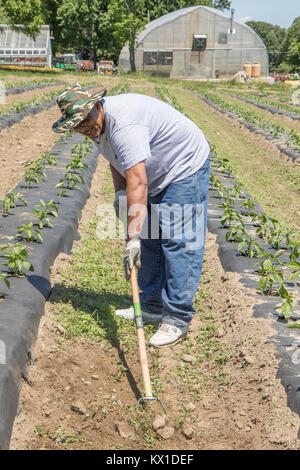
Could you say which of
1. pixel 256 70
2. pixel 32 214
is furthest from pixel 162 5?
pixel 32 214

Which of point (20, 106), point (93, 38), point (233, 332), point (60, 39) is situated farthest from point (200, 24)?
point (233, 332)

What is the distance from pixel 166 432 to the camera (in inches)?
109

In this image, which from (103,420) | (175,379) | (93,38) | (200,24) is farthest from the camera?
(93,38)

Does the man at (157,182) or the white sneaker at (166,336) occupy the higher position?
the man at (157,182)

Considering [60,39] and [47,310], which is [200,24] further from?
[47,310]

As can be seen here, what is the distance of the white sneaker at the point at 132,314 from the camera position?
12.5 feet

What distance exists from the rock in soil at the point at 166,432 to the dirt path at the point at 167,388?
3 cm

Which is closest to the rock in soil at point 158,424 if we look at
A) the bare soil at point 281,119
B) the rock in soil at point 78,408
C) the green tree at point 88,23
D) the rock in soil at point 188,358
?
the rock in soil at point 78,408

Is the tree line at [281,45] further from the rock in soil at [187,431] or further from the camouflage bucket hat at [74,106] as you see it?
the rock in soil at [187,431]

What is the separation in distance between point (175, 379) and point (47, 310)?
1.04 metres

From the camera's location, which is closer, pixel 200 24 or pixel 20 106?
pixel 20 106

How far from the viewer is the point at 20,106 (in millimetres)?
11828

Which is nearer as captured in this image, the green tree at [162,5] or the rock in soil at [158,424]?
the rock in soil at [158,424]

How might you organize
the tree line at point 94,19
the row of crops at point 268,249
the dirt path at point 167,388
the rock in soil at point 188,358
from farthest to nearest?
the tree line at point 94,19 < the row of crops at point 268,249 < the rock in soil at point 188,358 < the dirt path at point 167,388
